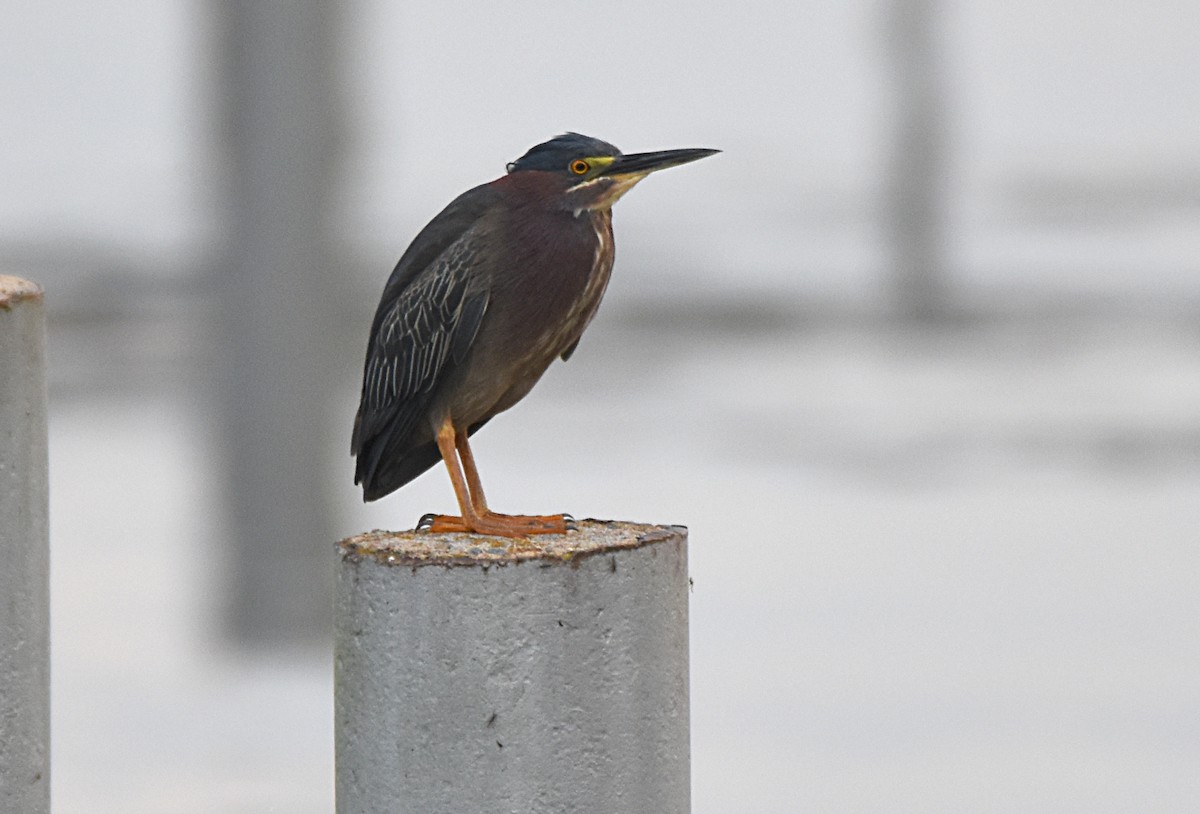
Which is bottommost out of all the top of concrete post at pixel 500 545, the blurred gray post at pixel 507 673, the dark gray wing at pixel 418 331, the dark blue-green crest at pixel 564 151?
the blurred gray post at pixel 507 673

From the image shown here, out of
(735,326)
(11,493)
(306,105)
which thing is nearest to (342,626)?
(11,493)

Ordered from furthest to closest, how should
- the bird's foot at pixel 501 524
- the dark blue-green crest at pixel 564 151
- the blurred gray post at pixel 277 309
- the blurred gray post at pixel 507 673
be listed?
the blurred gray post at pixel 277 309 < the dark blue-green crest at pixel 564 151 < the bird's foot at pixel 501 524 < the blurred gray post at pixel 507 673

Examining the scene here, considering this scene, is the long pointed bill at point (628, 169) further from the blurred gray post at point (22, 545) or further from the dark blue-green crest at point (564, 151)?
the blurred gray post at point (22, 545)

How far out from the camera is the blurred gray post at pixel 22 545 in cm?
315

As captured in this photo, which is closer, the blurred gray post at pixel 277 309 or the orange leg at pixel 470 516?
the orange leg at pixel 470 516

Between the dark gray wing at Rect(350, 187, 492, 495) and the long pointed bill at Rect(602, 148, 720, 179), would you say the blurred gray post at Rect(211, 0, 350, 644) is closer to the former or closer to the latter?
the dark gray wing at Rect(350, 187, 492, 495)

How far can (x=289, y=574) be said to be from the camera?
303 inches

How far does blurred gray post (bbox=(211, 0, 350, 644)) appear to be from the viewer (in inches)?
286

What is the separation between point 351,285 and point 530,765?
16.2 ft

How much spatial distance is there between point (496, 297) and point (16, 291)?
0.84 m

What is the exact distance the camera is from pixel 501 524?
337cm

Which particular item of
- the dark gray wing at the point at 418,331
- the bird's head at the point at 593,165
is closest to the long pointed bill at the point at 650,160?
the bird's head at the point at 593,165

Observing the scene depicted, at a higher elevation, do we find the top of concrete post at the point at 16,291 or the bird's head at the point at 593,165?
the bird's head at the point at 593,165

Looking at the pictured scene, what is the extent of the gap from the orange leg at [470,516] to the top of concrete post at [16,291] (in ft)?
2.57
